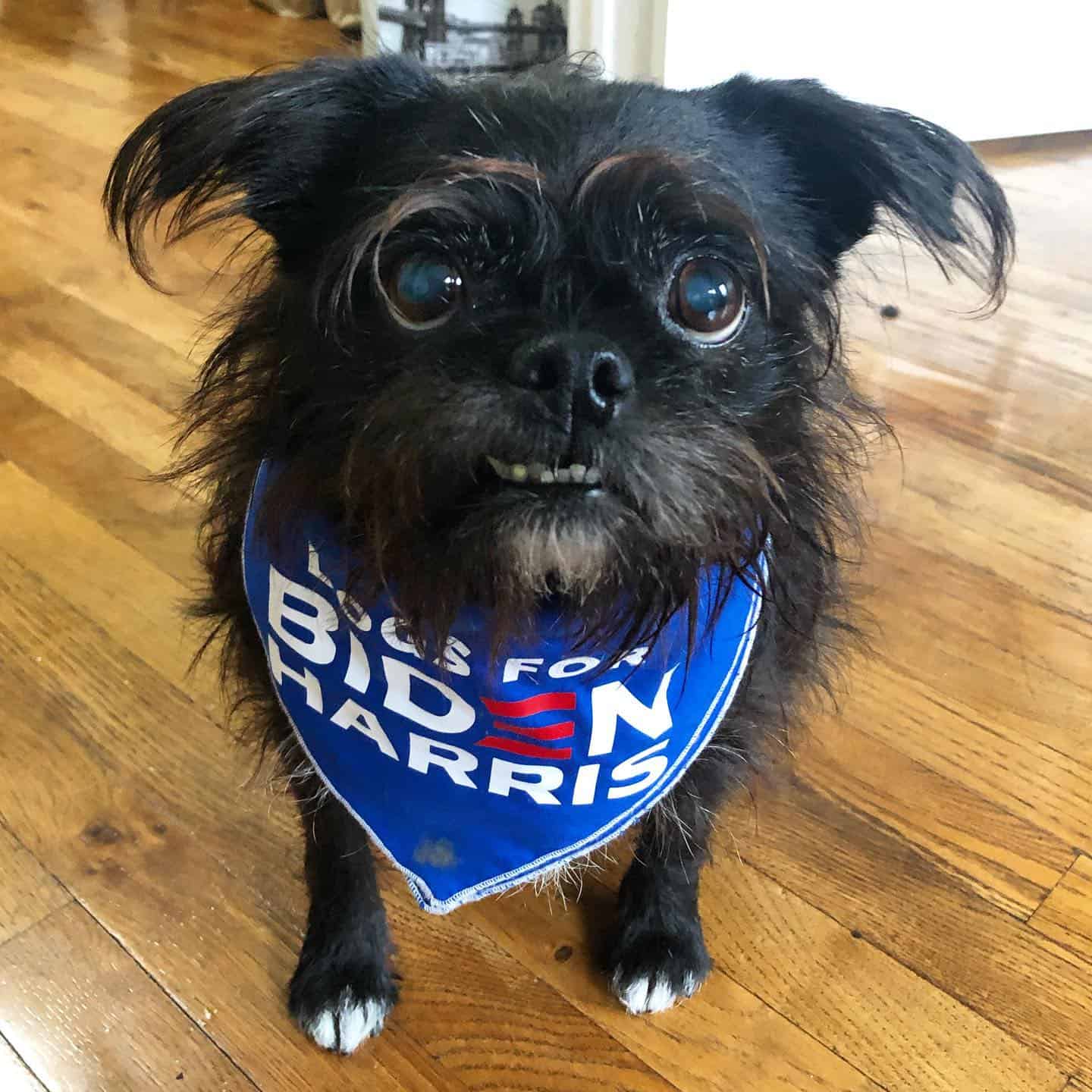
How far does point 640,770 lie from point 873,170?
0.63 metres

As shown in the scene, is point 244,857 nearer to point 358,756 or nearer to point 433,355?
point 358,756

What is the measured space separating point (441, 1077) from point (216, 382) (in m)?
0.80

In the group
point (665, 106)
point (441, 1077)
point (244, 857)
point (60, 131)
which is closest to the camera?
point (665, 106)

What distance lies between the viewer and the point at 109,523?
76.3 inches

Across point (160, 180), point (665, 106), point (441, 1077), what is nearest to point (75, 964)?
point (441, 1077)

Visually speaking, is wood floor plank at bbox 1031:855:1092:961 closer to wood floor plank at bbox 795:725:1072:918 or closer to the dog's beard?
wood floor plank at bbox 795:725:1072:918

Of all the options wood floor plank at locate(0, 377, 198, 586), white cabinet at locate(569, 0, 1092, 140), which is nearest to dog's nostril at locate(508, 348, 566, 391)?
wood floor plank at locate(0, 377, 198, 586)

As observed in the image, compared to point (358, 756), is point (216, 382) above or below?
above

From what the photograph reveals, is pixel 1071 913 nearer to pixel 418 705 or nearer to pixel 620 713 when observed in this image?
pixel 620 713

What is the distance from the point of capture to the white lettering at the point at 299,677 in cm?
114

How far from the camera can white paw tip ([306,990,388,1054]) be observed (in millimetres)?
1243

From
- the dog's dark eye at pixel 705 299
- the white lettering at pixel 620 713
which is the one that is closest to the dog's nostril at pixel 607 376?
the dog's dark eye at pixel 705 299

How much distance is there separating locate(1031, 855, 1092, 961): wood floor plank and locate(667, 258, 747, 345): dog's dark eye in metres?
0.94

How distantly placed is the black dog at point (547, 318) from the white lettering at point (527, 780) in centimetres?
18
